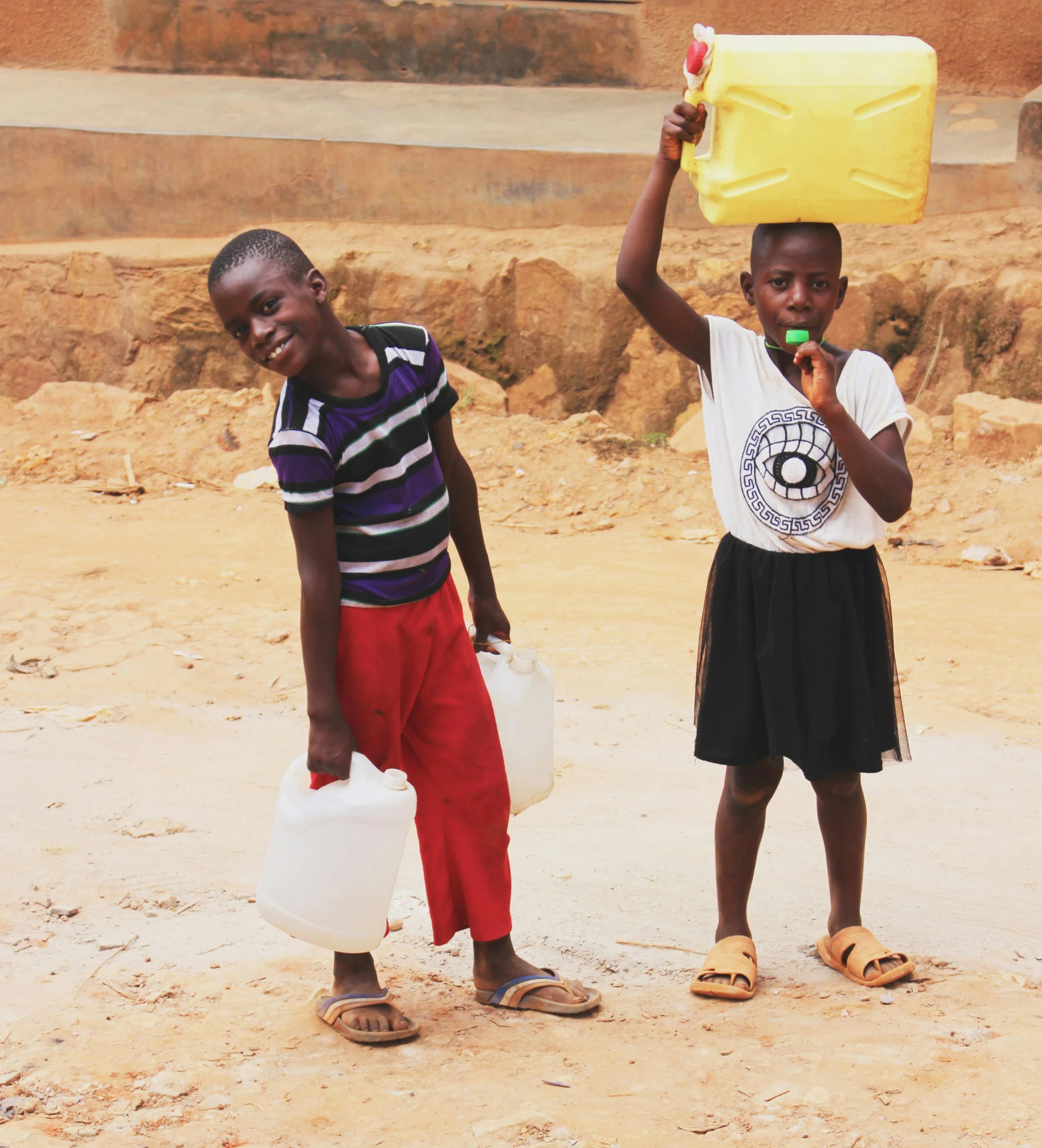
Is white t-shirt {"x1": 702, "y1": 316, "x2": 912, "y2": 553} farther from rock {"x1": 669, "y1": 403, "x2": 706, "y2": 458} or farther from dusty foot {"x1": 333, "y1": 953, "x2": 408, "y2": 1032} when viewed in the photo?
rock {"x1": 669, "y1": 403, "x2": 706, "y2": 458}

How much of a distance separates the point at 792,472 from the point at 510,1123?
120 cm

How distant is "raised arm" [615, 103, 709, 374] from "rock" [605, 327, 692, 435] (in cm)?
474

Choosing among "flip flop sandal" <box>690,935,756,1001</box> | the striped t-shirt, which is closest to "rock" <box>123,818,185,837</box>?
the striped t-shirt

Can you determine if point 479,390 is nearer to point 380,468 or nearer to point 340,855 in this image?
point 380,468

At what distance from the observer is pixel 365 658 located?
2.32 metres

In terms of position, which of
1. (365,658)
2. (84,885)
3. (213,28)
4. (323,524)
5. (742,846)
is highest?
(213,28)

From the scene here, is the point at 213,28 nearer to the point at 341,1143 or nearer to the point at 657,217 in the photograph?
the point at 657,217

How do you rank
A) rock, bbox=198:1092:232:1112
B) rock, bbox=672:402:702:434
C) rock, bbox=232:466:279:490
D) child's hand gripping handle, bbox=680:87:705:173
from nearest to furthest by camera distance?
rock, bbox=198:1092:232:1112, child's hand gripping handle, bbox=680:87:705:173, rock, bbox=232:466:279:490, rock, bbox=672:402:702:434

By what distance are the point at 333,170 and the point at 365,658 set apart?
562 cm

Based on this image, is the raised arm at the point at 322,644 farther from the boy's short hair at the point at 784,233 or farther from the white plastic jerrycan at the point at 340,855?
the boy's short hair at the point at 784,233

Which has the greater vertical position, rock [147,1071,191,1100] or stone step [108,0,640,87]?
stone step [108,0,640,87]

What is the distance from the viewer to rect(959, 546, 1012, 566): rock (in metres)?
5.68

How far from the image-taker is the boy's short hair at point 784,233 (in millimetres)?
2299

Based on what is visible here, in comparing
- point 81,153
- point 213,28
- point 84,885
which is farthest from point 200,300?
point 84,885
